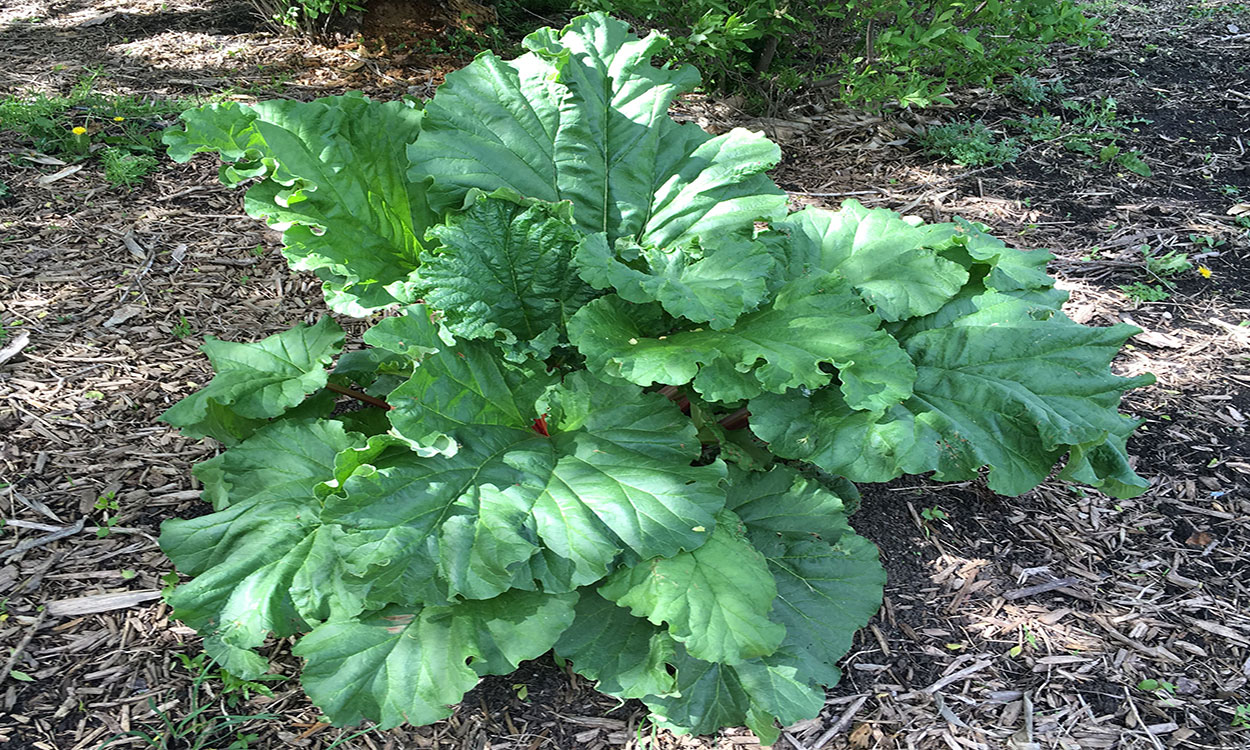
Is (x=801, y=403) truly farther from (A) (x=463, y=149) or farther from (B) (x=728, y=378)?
(A) (x=463, y=149)

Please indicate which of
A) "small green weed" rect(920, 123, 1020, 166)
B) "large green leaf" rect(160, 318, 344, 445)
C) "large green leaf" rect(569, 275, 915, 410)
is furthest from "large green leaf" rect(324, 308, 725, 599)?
"small green weed" rect(920, 123, 1020, 166)

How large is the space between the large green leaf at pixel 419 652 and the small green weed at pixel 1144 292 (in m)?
3.14

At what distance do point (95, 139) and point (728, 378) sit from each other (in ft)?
12.7

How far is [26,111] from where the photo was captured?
438 cm

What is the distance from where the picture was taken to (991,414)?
2.25 meters

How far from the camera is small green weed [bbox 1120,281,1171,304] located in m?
3.90

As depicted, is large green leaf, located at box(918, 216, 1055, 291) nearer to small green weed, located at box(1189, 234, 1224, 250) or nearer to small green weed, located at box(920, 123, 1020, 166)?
small green weed, located at box(1189, 234, 1224, 250)

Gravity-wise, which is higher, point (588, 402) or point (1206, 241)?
point (588, 402)

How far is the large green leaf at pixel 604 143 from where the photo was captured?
8.37 ft

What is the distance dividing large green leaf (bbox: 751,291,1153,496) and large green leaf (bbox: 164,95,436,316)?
3.86 ft

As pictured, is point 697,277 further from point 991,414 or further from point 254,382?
point 254,382

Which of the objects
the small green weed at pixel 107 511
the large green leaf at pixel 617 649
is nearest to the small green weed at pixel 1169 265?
the large green leaf at pixel 617 649

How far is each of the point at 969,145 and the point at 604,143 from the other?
3.09 meters

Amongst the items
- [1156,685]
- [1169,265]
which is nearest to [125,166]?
[1156,685]
